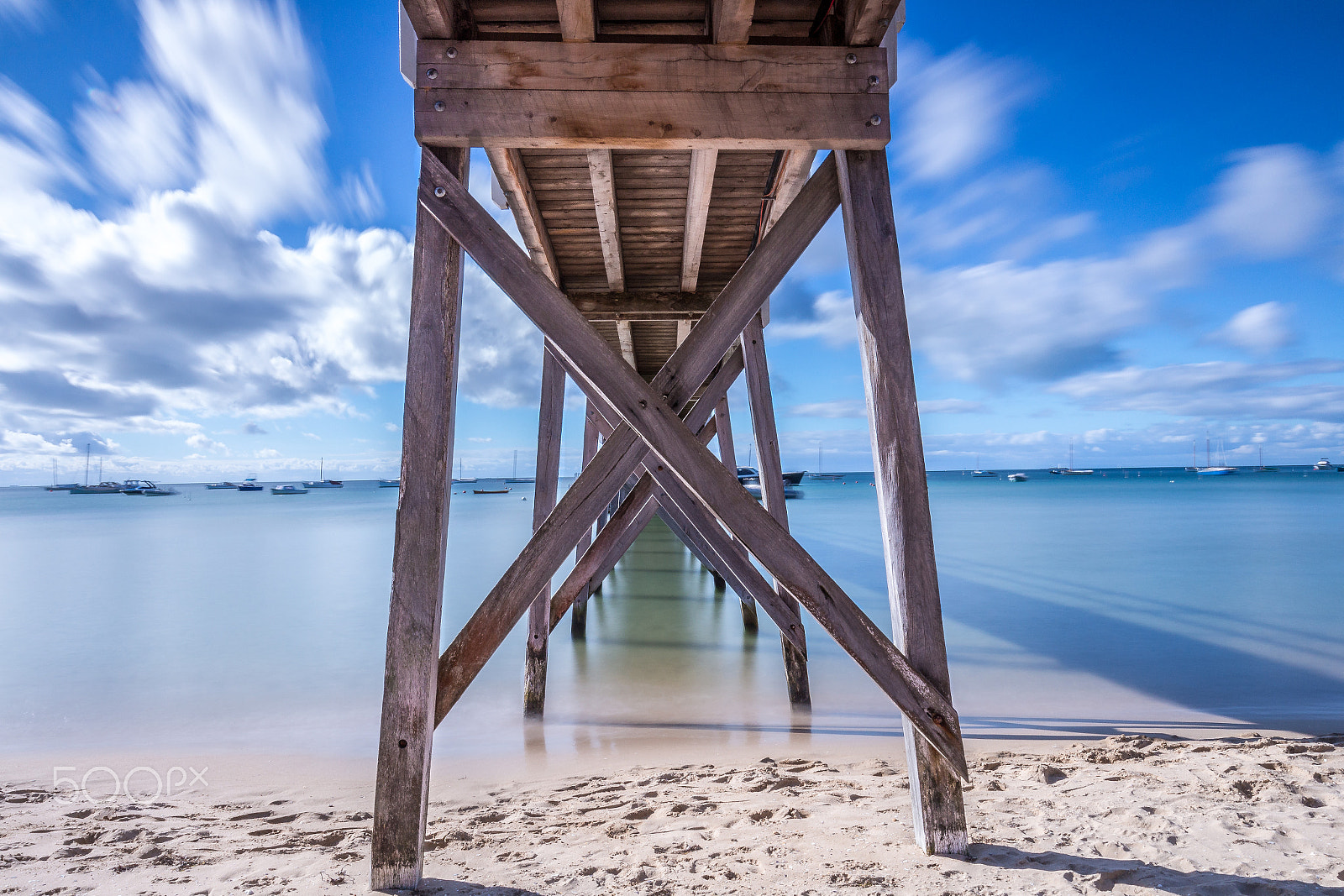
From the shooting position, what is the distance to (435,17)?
2.05m

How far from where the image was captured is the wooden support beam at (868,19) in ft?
6.82

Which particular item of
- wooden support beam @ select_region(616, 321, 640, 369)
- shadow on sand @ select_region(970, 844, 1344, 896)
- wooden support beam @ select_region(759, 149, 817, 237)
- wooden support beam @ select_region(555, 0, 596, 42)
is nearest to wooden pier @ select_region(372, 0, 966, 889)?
wooden support beam @ select_region(555, 0, 596, 42)

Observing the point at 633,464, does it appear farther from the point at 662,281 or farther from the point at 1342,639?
the point at 1342,639

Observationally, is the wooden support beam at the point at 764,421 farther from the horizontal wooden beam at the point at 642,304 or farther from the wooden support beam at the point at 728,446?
the wooden support beam at the point at 728,446

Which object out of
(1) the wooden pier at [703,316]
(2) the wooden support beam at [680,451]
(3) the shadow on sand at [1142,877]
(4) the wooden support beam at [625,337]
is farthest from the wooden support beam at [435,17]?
(4) the wooden support beam at [625,337]

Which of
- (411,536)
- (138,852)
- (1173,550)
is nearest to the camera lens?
(411,536)

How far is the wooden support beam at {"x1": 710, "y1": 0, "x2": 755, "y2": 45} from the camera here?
2.01m

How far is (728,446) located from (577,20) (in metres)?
5.99

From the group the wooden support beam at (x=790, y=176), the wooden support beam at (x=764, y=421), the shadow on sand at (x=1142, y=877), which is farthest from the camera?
the wooden support beam at (x=764, y=421)

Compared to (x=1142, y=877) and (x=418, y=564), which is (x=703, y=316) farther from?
(x=1142, y=877)

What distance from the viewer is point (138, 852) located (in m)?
2.35

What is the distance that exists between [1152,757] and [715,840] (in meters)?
2.44

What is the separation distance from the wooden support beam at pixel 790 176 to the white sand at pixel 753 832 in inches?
101

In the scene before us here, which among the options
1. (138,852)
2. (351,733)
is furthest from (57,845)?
(351,733)
